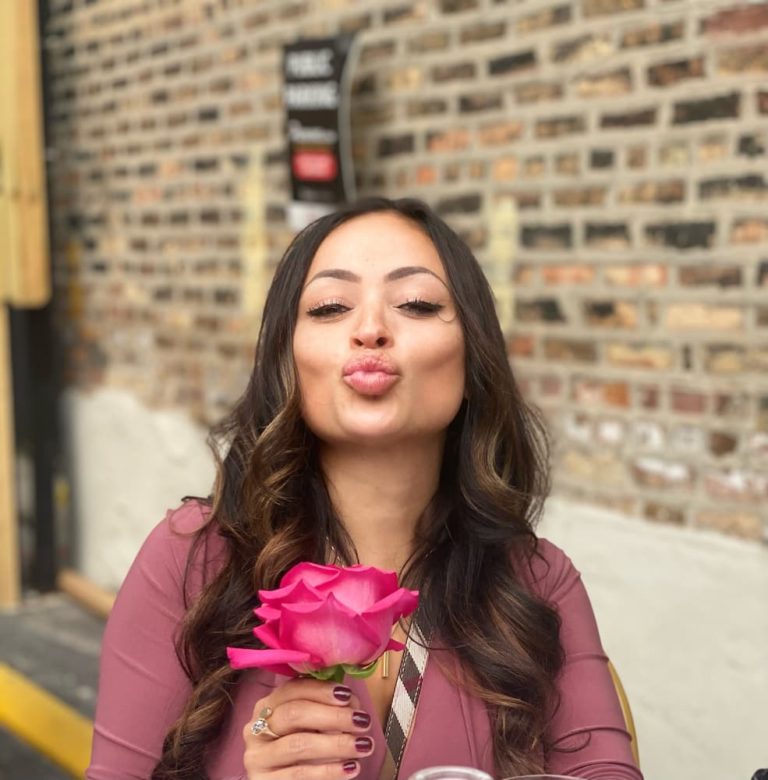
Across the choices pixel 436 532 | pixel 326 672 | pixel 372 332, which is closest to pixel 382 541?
pixel 436 532

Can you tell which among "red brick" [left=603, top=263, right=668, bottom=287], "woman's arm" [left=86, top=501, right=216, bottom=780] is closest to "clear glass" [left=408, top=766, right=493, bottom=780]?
"woman's arm" [left=86, top=501, right=216, bottom=780]

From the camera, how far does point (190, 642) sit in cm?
168

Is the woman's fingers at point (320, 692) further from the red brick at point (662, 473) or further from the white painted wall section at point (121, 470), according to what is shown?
the white painted wall section at point (121, 470)

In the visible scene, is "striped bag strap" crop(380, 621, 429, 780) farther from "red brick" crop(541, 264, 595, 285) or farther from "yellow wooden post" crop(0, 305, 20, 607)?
"yellow wooden post" crop(0, 305, 20, 607)

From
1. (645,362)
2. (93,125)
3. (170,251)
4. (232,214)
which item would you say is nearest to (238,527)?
(645,362)

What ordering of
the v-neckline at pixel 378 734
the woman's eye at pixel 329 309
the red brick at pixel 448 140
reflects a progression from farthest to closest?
the red brick at pixel 448 140, the woman's eye at pixel 329 309, the v-neckline at pixel 378 734

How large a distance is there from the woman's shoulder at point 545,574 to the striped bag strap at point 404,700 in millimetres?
241

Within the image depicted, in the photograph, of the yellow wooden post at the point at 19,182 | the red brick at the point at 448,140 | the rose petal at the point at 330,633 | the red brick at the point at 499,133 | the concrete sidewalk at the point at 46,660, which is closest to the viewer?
the rose petal at the point at 330,633

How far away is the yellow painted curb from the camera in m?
3.79

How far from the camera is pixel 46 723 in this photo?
4.04 meters

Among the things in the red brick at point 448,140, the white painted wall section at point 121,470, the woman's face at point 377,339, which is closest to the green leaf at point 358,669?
the woman's face at point 377,339

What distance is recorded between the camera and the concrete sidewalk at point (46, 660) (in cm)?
387

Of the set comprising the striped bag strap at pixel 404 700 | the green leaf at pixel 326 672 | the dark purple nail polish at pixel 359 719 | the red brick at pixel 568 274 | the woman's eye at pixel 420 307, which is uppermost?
the woman's eye at pixel 420 307

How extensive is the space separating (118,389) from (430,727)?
12.8 ft
